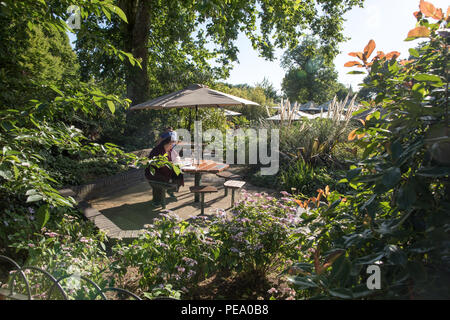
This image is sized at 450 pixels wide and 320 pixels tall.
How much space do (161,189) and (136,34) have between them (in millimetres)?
7904

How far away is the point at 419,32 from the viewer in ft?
4.16

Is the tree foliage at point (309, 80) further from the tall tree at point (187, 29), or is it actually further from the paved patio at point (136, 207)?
the paved patio at point (136, 207)

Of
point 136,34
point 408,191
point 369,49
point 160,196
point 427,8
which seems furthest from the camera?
point 136,34

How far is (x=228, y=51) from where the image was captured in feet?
39.4

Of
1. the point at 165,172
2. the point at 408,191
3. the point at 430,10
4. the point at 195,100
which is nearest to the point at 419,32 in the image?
the point at 430,10

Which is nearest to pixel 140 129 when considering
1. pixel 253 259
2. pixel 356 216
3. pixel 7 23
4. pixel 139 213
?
pixel 139 213

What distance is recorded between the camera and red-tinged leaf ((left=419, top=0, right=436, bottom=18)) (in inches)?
48.9

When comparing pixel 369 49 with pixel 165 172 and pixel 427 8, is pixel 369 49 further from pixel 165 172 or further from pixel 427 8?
pixel 165 172

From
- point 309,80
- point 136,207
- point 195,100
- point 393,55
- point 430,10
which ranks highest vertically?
point 309,80

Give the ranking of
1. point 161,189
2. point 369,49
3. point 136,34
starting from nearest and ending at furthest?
point 369,49
point 161,189
point 136,34

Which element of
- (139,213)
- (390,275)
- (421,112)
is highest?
(421,112)

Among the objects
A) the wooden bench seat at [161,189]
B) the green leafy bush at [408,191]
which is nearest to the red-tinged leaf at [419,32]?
the green leafy bush at [408,191]

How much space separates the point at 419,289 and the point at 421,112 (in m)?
0.66

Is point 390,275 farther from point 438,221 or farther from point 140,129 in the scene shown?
point 140,129
